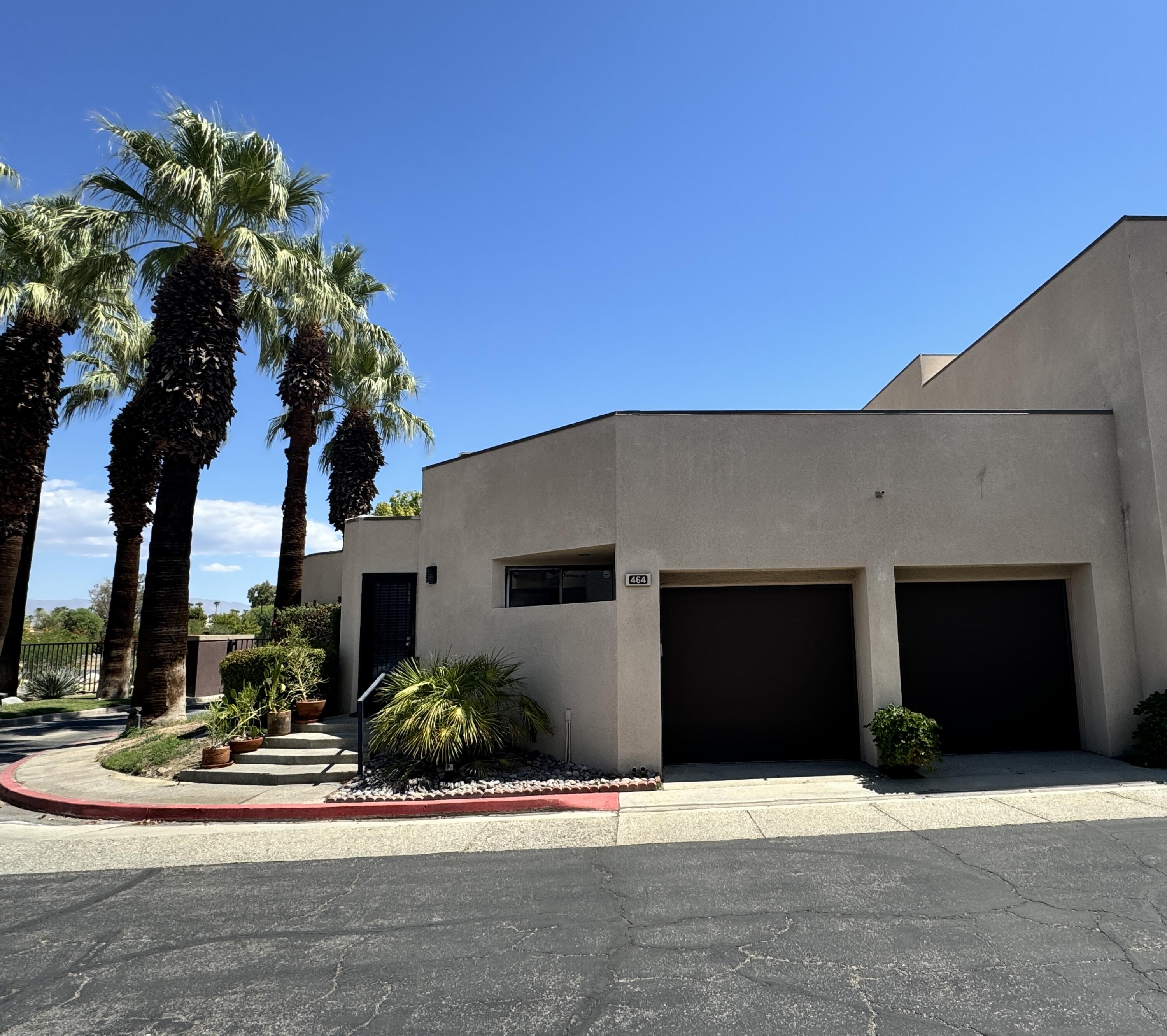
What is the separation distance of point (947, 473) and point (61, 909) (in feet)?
36.1

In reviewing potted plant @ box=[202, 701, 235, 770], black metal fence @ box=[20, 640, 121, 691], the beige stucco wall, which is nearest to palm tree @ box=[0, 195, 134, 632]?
black metal fence @ box=[20, 640, 121, 691]

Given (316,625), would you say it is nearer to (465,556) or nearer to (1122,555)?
(465,556)

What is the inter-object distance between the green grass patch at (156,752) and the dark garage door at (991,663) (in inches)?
423

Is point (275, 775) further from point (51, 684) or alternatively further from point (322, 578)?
point (51, 684)

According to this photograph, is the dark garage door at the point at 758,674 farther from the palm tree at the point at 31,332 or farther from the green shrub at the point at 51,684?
the green shrub at the point at 51,684

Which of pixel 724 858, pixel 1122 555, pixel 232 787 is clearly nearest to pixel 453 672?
pixel 232 787

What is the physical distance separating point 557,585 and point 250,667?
16.9ft

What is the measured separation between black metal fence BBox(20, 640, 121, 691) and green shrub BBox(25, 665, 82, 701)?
241mm

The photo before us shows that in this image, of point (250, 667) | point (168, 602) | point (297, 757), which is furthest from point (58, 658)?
point (297, 757)

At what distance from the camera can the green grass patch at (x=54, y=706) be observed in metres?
18.7

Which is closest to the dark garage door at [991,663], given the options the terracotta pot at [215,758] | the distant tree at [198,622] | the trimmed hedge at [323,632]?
the trimmed hedge at [323,632]

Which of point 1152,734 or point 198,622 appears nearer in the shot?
point 1152,734

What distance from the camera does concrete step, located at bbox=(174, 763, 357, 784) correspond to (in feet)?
32.5

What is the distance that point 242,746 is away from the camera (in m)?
10.9
